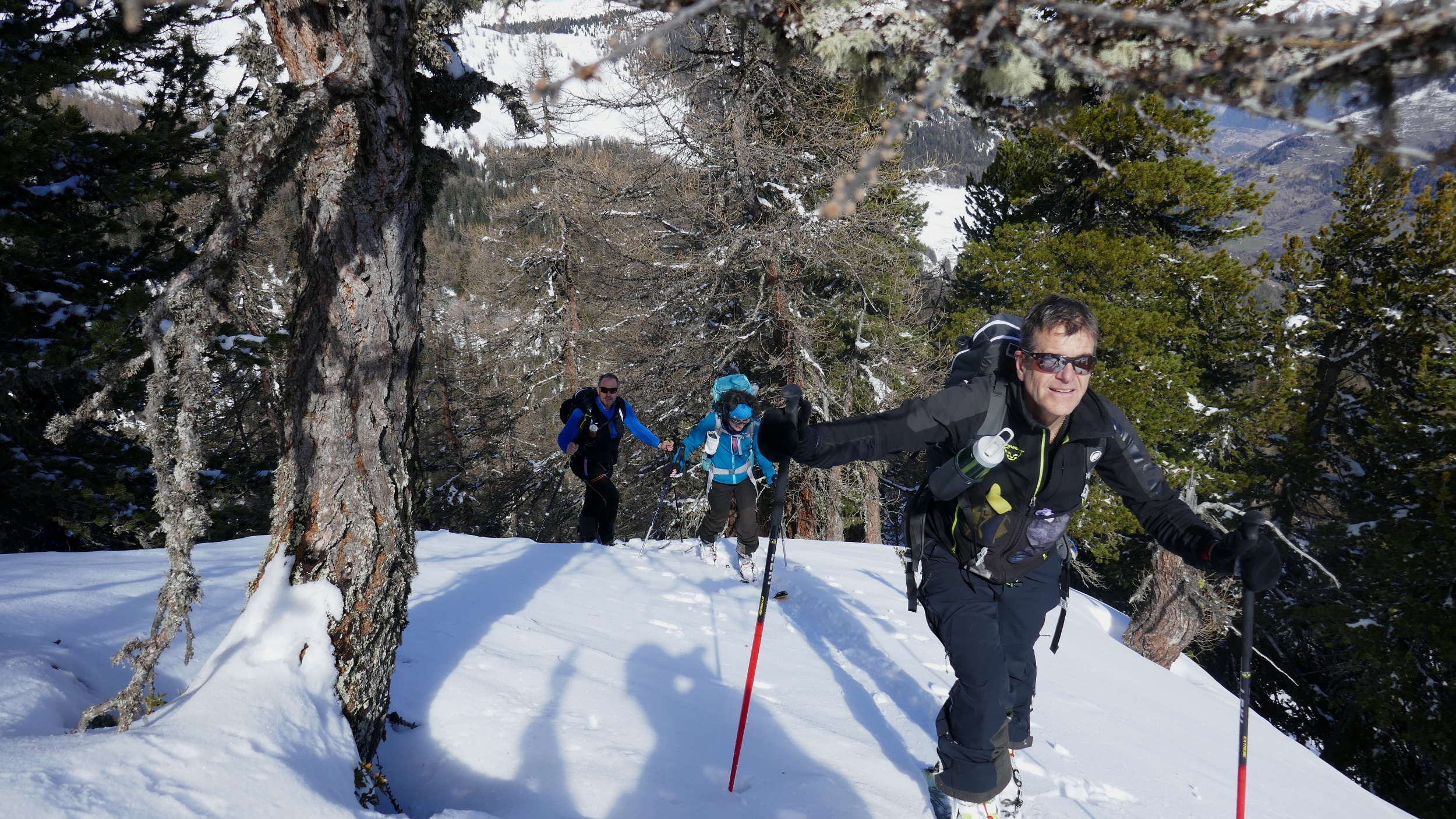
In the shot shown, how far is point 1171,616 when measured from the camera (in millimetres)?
8930

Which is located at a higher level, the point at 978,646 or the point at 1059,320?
the point at 1059,320

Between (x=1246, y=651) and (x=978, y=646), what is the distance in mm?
1139

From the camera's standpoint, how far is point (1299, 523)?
17.5 meters

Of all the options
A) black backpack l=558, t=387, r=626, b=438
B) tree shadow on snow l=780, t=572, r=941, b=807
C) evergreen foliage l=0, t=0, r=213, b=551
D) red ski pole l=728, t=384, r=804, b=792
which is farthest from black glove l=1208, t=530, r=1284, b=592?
evergreen foliage l=0, t=0, r=213, b=551

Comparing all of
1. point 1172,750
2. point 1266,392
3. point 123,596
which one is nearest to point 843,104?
point 1172,750

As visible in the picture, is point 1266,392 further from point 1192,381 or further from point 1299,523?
point 1299,523

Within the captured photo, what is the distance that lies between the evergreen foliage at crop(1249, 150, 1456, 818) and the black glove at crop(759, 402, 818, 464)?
15.9m

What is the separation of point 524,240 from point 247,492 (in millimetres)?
14358

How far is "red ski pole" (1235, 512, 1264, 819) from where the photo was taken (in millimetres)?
2719

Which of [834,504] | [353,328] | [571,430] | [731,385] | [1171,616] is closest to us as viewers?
[353,328]

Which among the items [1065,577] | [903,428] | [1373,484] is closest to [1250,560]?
[1065,577]

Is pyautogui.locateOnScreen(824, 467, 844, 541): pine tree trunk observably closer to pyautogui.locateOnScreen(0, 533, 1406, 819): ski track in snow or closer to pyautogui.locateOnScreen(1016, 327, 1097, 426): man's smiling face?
pyautogui.locateOnScreen(0, 533, 1406, 819): ski track in snow

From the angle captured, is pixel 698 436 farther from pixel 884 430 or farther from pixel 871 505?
pixel 871 505

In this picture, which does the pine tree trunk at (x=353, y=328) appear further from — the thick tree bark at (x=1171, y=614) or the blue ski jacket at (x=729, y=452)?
the thick tree bark at (x=1171, y=614)
